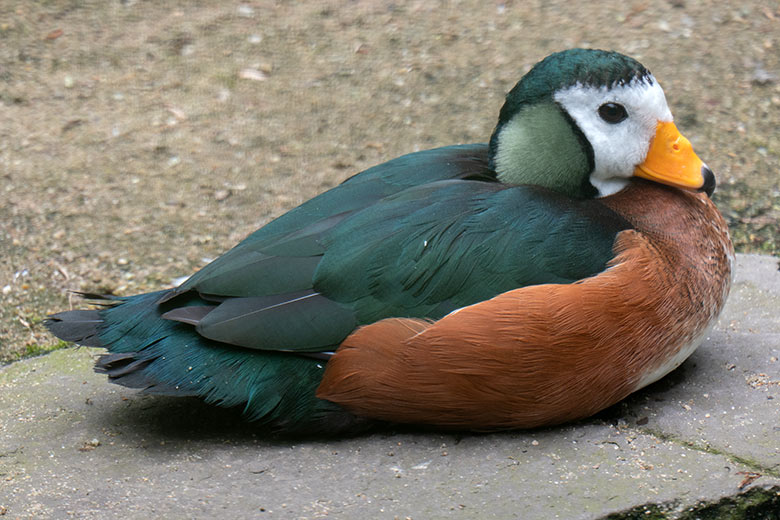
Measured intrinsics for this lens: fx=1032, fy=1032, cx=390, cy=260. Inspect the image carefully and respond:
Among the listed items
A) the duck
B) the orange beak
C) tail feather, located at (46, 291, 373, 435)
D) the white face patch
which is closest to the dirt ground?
tail feather, located at (46, 291, 373, 435)

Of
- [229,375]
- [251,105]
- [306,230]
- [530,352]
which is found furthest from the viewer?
[251,105]

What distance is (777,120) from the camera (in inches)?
243

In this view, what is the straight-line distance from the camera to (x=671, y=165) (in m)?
3.48

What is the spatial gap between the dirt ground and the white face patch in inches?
73.6

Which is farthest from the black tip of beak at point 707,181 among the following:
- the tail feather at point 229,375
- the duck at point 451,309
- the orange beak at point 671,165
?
the tail feather at point 229,375

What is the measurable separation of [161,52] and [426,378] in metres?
4.61

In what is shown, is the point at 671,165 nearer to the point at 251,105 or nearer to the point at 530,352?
the point at 530,352

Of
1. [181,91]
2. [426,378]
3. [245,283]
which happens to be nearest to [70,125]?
[181,91]

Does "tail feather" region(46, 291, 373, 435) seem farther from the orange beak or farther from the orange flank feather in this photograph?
the orange beak

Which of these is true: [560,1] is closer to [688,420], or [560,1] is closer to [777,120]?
[777,120]

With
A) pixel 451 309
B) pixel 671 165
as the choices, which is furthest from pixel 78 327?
pixel 671 165

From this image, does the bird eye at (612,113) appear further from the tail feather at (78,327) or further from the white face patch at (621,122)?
the tail feather at (78,327)

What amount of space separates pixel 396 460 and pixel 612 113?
1328 millimetres

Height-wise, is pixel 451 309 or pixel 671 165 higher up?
pixel 671 165
